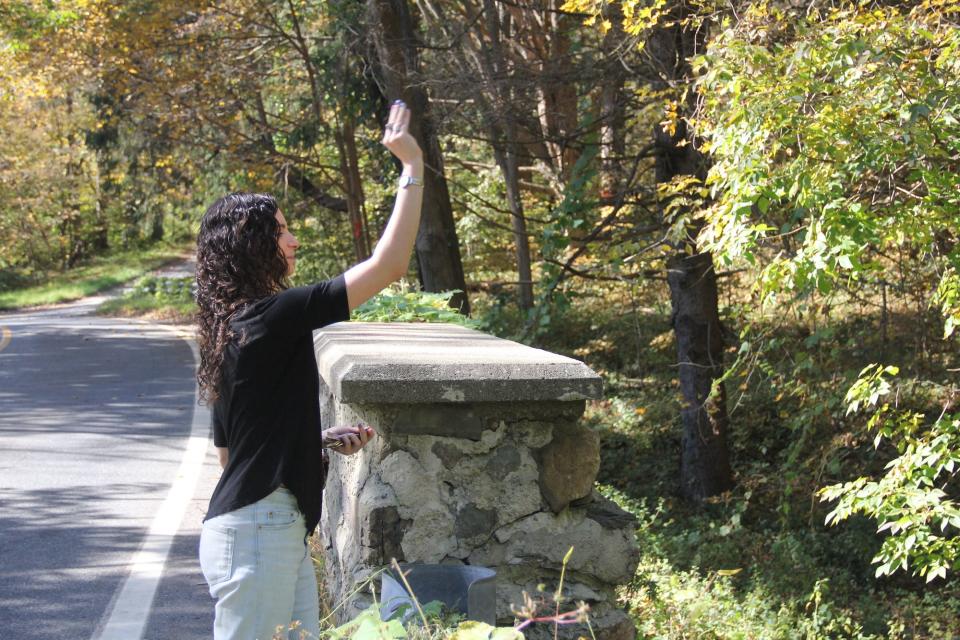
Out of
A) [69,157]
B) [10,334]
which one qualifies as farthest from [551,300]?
[69,157]

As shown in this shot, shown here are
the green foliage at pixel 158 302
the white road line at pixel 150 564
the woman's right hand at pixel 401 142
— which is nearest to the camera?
the woman's right hand at pixel 401 142

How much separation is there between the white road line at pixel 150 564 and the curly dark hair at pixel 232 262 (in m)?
2.46

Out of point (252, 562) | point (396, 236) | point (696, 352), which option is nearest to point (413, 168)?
point (396, 236)

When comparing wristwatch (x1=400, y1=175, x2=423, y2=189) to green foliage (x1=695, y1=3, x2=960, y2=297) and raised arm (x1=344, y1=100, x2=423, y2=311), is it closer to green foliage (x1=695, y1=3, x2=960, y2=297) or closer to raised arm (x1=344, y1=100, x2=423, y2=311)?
raised arm (x1=344, y1=100, x2=423, y2=311)

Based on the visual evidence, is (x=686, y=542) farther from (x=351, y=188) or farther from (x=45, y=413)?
(x=351, y=188)

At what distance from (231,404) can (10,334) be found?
768 inches

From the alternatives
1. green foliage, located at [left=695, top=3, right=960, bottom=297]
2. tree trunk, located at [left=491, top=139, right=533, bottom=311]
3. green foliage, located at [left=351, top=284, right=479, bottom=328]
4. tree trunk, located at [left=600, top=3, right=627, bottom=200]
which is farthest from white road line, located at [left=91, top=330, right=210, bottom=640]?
tree trunk, located at [left=491, top=139, right=533, bottom=311]

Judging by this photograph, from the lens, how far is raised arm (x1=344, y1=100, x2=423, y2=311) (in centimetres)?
271

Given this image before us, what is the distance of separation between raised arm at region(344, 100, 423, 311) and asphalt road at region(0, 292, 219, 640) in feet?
9.54

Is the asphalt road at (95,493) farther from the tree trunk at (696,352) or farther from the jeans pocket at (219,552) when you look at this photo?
the tree trunk at (696,352)

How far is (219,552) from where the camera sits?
280 centimetres

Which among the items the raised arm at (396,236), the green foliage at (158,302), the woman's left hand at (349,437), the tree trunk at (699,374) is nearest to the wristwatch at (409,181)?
the raised arm at (396,236)

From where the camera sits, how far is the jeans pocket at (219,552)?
2789mm

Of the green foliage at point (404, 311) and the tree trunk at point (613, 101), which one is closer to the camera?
the green foliage at point (404, 311)
